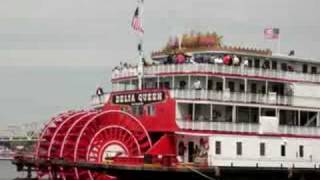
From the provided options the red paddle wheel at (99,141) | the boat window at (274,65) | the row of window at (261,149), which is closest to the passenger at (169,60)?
the red paddle wheel at (99,141)

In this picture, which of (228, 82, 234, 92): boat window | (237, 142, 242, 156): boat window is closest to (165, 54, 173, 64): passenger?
(228, 82, 234, 92): boat window

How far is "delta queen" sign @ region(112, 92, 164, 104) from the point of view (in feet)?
128

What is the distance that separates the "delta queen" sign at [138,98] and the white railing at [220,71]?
1716 mm

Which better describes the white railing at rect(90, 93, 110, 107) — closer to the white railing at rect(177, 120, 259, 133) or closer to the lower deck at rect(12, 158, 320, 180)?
the lower deck at rect(12, 158, 320, 180)

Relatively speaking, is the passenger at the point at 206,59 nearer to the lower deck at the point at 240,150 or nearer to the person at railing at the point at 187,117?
the person at railing at the point at 187,117

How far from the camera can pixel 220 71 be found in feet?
131

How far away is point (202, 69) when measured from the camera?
129 feet

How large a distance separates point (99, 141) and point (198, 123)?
4.64 meters

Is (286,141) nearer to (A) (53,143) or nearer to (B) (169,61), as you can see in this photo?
(B) (169,61)

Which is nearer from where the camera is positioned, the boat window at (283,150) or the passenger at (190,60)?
the passenger at (190,60)

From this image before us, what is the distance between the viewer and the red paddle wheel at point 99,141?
39406mm

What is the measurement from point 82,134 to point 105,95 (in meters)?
4.17

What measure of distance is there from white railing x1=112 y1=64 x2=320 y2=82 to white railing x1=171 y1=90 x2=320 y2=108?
0.98m

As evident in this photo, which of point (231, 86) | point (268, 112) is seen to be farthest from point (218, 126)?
point (268, 112)
